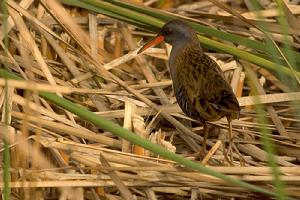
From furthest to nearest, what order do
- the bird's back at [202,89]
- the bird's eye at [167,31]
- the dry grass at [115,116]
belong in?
the bird's eye at [167,31] → the bird's back at [202,89] → the dry grass at [115,116]

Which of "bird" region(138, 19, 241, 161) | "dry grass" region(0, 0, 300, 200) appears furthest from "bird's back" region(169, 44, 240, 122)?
"dry grass" region(0, 0, 300, 200)

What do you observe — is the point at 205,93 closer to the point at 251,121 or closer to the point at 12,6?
the point at 251,121

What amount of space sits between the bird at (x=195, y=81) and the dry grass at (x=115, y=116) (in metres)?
0.13

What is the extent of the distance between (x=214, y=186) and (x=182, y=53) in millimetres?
913

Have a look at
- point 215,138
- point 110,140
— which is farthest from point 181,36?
point 110,140

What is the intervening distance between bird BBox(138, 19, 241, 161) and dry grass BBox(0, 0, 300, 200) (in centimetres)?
13

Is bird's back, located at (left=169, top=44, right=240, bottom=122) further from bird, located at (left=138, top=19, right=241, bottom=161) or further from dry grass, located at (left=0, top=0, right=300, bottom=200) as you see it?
dry grass, located at (left=0, top=0, right=300, bottom=200)

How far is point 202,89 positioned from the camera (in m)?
3.20

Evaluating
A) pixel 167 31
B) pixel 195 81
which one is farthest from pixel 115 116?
pixel 167 31

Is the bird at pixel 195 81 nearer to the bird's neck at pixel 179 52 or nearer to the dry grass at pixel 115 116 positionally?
the bird's neck at pixel 179 52

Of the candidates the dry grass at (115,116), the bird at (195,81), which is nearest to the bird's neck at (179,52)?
the bird at (195,81)

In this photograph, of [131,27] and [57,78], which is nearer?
[57,78]

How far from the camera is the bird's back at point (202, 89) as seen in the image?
3.09 metres

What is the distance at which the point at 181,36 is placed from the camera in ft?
11.8
